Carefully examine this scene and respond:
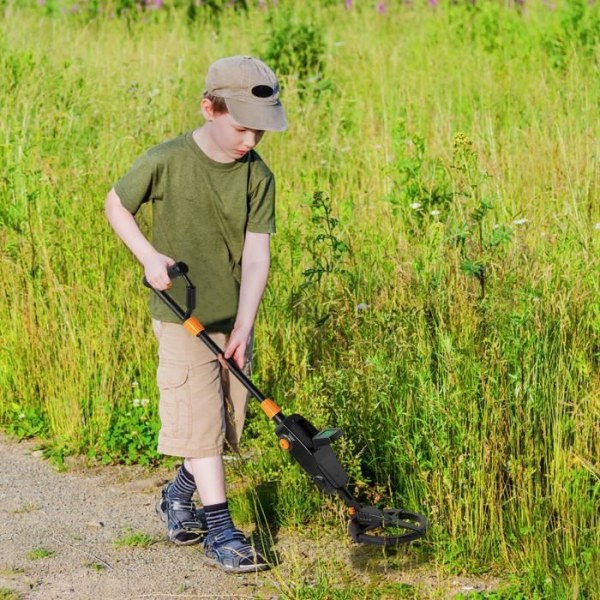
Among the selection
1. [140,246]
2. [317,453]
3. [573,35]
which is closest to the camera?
[317,453]

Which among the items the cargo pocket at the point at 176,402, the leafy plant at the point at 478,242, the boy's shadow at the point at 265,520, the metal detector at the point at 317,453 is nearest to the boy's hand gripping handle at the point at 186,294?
the metal detector at the point at 317,453

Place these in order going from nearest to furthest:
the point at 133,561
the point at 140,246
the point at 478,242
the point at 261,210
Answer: the point at 140,246 → the point at 261,210 → the point at 133,561 → the point at 478,242

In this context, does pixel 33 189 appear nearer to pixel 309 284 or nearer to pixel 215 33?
pixel 309 284

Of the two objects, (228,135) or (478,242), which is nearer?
(228,135)

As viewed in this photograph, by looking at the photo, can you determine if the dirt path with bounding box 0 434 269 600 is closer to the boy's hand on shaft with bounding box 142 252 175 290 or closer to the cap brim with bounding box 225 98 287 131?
the boy's hand on shaft with bounding box 142 252 175 290

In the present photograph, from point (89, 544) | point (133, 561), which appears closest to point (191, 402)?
point (133, 561)

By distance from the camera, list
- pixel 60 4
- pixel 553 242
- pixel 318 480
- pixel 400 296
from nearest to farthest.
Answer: pixel 318 480 → pixel 400 296 → pixel 553 242 → pixel 60 4

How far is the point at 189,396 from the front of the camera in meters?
4.31

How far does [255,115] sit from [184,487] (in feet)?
4.92

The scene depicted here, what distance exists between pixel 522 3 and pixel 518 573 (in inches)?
371

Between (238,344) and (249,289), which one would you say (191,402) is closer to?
(238,344)

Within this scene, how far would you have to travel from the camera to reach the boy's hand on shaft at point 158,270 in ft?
13.1

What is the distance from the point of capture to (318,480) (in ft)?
13.1

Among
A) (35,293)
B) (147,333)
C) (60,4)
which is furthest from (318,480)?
(60,4)
